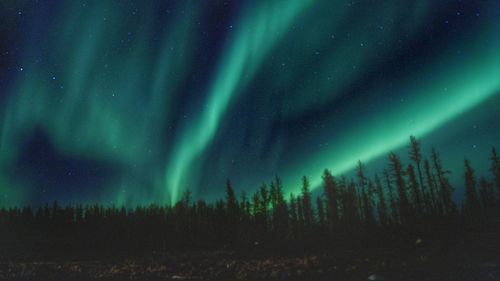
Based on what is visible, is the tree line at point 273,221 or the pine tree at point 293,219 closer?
the tree line at point 273,221

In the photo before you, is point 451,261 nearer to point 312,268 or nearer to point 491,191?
point 312,268

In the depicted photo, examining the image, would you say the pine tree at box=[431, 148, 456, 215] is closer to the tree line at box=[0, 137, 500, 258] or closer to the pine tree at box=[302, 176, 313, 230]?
the tree line at box=[0, 137, 500, 258]

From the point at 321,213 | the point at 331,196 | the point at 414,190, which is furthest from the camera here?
the point at 321,213

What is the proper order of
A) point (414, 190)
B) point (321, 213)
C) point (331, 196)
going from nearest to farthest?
point (414, 190), point (331, 196), point (321, 213)

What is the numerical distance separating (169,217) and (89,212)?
120 feet

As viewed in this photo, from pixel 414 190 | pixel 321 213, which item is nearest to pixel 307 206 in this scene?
pixel 321 213

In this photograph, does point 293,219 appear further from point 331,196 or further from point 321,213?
point 331,196

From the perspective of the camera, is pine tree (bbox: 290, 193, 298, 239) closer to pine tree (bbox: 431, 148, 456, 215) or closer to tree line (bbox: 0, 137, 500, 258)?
tree line (bbox: 0, 137, 500, 258)

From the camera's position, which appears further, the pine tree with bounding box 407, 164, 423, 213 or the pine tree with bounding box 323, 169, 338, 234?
the pine tree with bounding box 323, 169, 338, 234

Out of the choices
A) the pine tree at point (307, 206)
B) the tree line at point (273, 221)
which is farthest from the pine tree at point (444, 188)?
the pine tree at point (307, 206)

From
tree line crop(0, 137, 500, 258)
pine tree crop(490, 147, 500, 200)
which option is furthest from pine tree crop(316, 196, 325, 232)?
pine tree crop(490, 147, 500, 200)

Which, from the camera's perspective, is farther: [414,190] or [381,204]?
[381,204]

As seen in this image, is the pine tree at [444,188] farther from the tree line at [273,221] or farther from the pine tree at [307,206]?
the pine tree at [307,206]

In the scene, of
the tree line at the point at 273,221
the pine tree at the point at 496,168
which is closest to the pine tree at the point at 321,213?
the tree line at the point at 273,221
